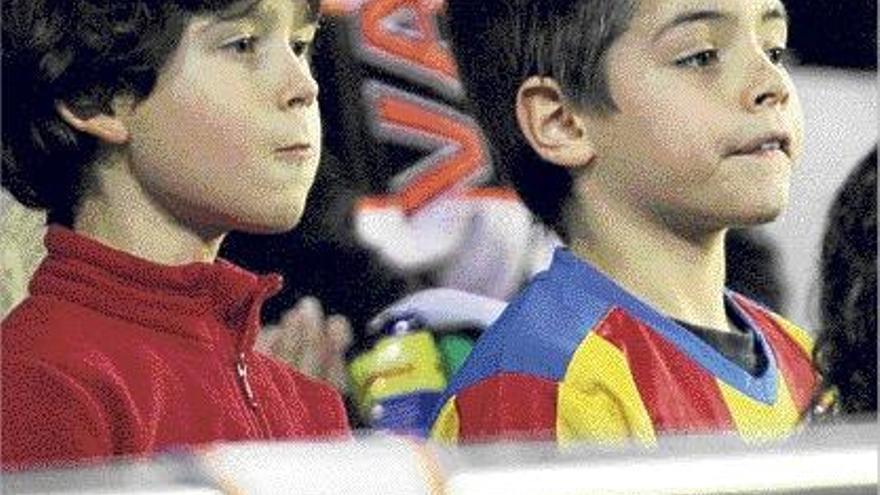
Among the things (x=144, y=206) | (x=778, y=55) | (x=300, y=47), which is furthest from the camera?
(x=778, y=55)

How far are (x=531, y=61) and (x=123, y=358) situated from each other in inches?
25.8

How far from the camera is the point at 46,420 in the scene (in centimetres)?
193

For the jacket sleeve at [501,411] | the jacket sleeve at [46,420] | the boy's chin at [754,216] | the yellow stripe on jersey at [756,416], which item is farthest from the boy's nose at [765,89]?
the jacket sleeve at [46,420]

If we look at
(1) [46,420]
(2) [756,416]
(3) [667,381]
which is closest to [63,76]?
(1) [46,420]

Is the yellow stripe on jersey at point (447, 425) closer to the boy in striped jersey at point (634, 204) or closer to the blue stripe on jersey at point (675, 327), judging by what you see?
the boy in striped jersey at point (634, 204)

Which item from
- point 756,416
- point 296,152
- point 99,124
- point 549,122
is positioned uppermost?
point 99,124

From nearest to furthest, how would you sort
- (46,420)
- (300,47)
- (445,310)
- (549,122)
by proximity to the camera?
(46,420), (300,47), (445,310), (549,122)

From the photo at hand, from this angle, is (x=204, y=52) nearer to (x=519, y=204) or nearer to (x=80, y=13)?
(x=80, y=13)

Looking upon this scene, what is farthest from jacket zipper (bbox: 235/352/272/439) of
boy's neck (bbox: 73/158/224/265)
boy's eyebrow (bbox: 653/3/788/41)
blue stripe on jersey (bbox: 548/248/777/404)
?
boy's eyebrow (bbox: 653/3/788/41)

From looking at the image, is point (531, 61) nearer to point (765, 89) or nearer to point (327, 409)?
point (765, 89)

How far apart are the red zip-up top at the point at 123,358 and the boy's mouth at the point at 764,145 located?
2.30 feet

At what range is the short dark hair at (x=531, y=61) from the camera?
91.9 inches

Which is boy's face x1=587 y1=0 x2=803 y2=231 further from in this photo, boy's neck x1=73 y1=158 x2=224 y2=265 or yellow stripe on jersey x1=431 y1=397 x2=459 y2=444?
boy's neck x1=73 y1=158 x2=224 y2=265

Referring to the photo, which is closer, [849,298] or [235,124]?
[235,124]
